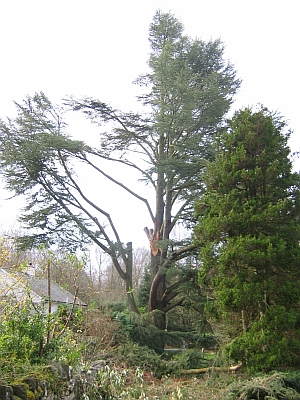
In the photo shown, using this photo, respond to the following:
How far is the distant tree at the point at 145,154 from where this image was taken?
12.5 meters

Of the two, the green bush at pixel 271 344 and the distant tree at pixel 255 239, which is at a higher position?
the distant tree at pixel 255 239

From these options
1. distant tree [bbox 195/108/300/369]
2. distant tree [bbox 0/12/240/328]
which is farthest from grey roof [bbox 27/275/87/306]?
distant tree [bbox 195/108/300/369]

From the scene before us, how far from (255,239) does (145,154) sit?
7.88 m

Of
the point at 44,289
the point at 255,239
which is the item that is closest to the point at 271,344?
the point at 255,239

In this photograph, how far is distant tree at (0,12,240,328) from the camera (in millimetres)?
12531

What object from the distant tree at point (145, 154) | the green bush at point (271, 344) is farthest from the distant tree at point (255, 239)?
the distant tree at point (145, 154)

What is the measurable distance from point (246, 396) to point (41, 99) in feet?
36.7

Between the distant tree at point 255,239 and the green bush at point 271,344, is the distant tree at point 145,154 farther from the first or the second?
the green bush at point 271,344

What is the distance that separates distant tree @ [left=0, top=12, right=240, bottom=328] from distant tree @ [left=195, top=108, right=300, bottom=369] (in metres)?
2.79

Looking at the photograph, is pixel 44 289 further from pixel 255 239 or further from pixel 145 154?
pixel 255 239

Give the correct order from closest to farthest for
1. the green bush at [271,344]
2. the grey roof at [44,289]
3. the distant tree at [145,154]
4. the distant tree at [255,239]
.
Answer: the grey roof at [44,289]
the green bush at [271,344]
the distant tree at [255,239]
the distant tree at [145,154]

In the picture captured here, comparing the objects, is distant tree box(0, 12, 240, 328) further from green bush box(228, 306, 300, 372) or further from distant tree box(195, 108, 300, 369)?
green bush box(228, 306, 300, 372)

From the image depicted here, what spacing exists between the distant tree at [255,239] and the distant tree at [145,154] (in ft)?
9.16

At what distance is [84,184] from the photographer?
1409 cm
